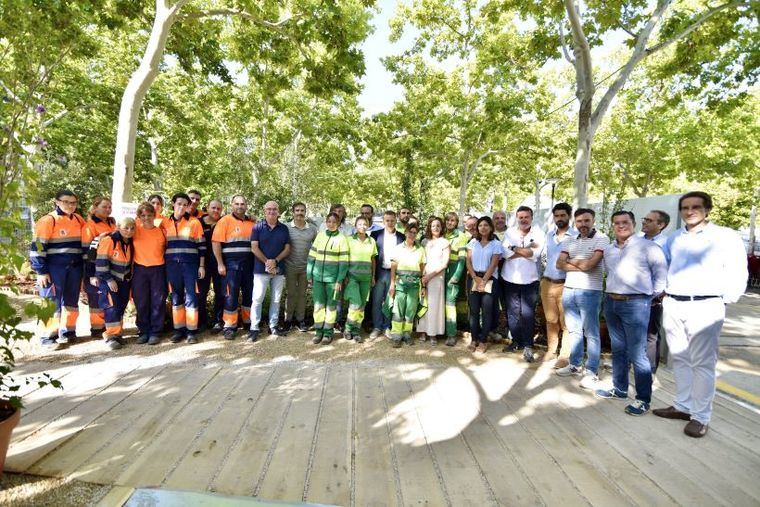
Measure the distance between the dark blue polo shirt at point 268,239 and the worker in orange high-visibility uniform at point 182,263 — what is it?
2.59 feet

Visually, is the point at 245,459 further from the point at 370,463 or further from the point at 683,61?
the point at 683,61

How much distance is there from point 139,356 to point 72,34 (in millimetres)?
5137

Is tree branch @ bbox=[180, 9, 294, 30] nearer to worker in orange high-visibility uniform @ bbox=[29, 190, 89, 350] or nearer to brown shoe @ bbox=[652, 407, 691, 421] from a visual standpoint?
worker in orange high-visibility uniform @ bbox=[29, 190, 89, 350]

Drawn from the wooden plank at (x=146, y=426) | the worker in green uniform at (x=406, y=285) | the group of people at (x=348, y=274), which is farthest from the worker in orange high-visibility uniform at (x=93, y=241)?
the worker in green uniform at (x=406, y=285)

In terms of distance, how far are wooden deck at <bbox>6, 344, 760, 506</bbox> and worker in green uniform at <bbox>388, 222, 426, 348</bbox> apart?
132 cm

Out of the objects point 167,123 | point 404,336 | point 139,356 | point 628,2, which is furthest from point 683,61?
point 167,123

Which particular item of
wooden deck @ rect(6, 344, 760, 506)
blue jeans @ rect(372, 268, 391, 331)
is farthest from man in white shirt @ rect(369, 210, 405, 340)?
wooden deck @ rect(6, 344, 760, 506)

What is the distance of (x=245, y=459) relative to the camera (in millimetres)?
2834

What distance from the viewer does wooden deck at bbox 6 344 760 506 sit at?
8.50ft

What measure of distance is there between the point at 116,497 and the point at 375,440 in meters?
1.71

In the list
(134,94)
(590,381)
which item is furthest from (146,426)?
(134,94)

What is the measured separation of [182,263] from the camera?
5578 mm

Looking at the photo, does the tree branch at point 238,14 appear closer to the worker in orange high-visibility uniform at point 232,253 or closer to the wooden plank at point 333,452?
the worker in orange high-visibility uniform at point 232,253

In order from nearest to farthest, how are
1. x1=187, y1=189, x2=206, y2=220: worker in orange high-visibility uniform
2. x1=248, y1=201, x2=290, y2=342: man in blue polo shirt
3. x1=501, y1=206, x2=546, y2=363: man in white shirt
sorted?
x1=501, y1=206, x2=546, y2=363: man in white shirt
x1=248, y1=201, x2=290, y2=342: man in blue polo shirt
x1=187, y1=189, x2=206, y2=220: worker in orange high-visibility uniform
